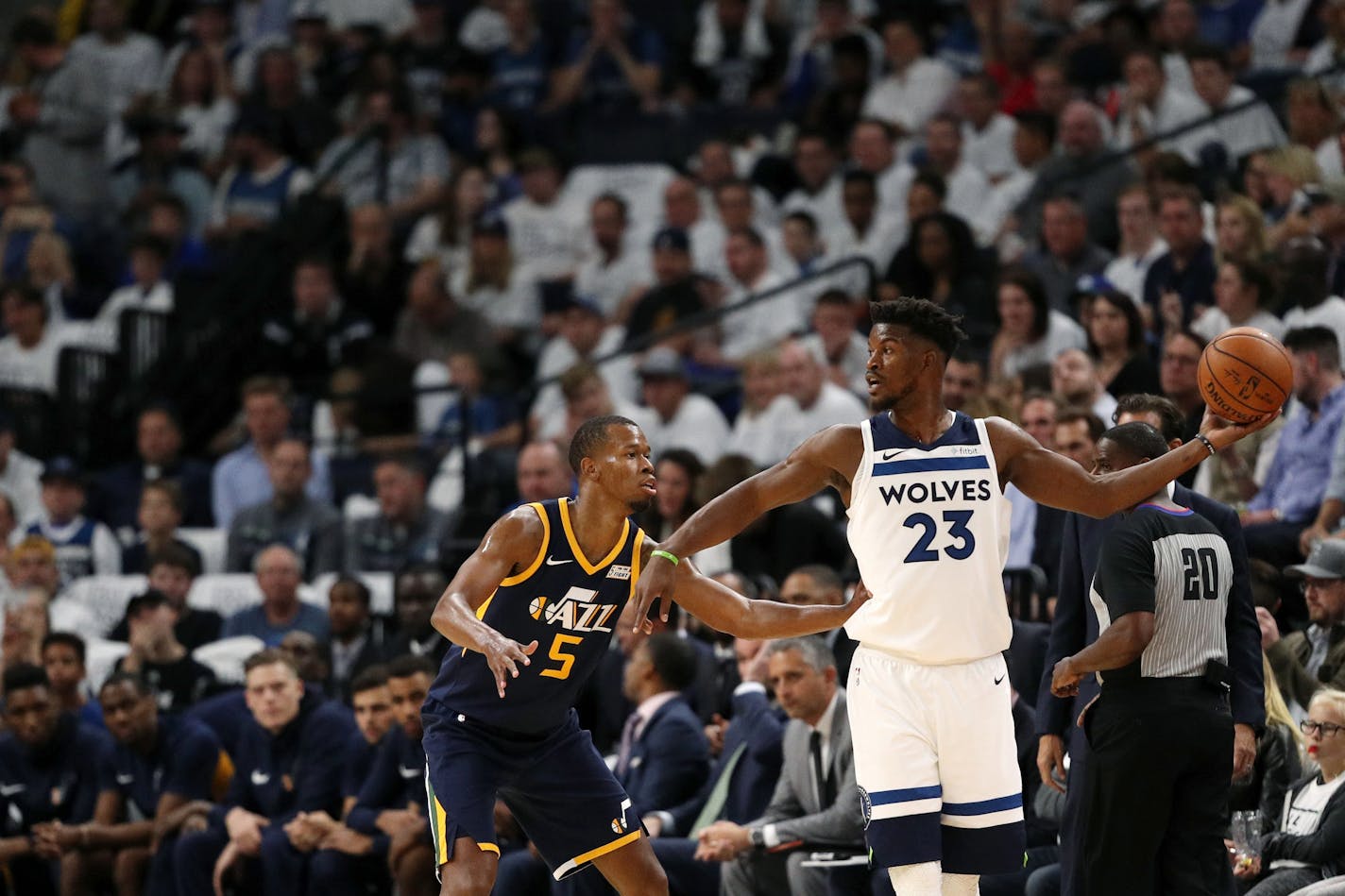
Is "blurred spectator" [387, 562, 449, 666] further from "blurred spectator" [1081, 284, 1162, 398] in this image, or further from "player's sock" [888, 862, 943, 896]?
"player's sock" [888, 862, 943, 896]

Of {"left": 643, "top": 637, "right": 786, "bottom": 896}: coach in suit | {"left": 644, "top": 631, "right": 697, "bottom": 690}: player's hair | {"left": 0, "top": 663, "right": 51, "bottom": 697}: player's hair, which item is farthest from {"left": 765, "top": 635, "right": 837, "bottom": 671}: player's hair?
{"left": 0, "top": 663, "right": 51, "bottom": 697}: player's hair

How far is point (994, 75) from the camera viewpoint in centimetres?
1516

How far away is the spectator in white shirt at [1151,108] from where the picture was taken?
44.1 feet

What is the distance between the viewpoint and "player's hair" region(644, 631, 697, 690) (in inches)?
388

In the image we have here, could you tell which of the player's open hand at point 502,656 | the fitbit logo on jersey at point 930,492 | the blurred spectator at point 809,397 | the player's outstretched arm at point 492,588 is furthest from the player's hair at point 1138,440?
the blurred spectator at point 809,397

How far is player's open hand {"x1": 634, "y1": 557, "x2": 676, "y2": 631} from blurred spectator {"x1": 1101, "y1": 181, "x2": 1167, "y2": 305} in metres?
6.75

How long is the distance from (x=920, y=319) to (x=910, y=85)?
965 cm

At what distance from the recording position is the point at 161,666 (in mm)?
11984

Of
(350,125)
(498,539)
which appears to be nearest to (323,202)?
(350,125)

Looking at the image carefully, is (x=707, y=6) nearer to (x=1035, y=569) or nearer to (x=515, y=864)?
(x=1035, y=569)

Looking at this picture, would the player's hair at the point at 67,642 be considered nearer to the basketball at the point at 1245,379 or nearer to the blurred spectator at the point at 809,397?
the blurred spectator at the point at 809,397

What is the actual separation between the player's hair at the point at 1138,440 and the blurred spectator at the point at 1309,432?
2.89m

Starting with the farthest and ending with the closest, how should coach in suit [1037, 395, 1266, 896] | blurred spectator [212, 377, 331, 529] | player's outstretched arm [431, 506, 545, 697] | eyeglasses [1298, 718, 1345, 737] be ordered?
blurred spectator [212, 377, 331, 529]
eyeglasses [1298, 718, 1345, 737]
coach in suit [1037, 395, 1266, 896]
player's outstretched arm [431, 506, 545, 697]

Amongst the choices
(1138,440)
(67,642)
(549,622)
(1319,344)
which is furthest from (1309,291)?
(67,642)
